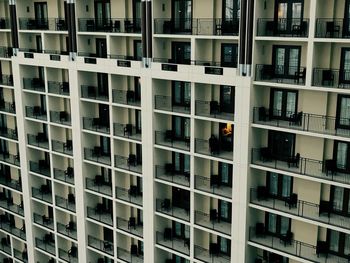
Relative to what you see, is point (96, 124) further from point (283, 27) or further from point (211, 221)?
point (283, 27)

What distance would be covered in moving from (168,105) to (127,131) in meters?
3.96

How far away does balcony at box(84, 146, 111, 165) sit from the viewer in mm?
36469

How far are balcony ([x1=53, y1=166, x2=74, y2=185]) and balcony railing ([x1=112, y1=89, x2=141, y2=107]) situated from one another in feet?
27.7

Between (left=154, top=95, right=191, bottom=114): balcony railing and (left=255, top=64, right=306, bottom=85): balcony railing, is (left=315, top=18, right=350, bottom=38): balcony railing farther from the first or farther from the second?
(left=154, top=95, right=191, bottom=114): balcony railing

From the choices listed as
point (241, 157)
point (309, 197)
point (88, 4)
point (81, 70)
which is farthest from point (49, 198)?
point (309, 197)

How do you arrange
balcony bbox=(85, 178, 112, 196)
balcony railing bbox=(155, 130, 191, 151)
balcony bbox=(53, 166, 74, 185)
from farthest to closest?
1. balcony bbox=(53, 166, 74, 185)
2. balcony bbox=(85, 178, 112, 196)
3. balcony railing bbox=(155, 130, 191, 151)

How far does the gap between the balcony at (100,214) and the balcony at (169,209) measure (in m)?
5.34

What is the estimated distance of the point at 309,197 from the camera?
2762 cm

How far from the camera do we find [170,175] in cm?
3303

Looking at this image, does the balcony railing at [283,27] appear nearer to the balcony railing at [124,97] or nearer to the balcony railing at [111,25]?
the balcony railing at [111,25]

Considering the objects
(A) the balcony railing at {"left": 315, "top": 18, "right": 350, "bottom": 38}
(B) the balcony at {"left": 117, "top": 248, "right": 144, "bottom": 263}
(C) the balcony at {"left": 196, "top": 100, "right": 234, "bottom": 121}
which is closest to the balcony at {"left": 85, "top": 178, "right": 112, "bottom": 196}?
(B) the balcony at {"left": 117, "top": 248, "right": 144, "bottom": 263}

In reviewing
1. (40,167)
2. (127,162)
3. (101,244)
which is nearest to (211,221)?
(127,162)

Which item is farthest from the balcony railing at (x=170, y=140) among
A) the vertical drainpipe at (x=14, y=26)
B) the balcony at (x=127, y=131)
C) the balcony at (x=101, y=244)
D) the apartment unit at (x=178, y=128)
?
the vertical drainpipe at (x=14, y=26)

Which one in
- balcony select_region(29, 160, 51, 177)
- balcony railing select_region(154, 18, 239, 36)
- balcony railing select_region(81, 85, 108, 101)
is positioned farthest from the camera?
balcony select_region(29, 160, 51, 177)
